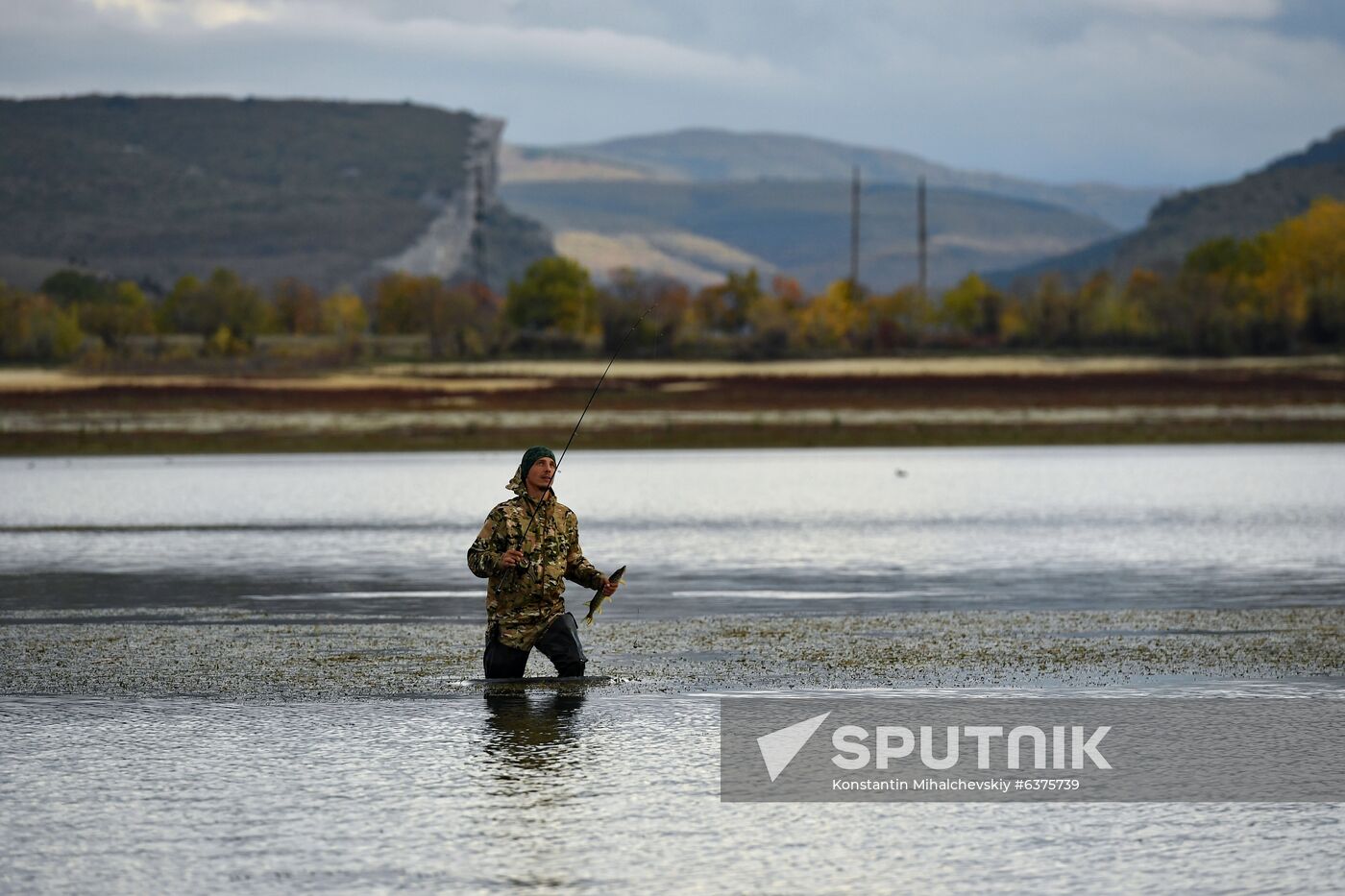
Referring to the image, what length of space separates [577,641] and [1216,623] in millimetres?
6353

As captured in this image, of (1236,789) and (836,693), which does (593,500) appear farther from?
(1236,789)

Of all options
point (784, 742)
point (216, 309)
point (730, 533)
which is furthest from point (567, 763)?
point (216, 309)

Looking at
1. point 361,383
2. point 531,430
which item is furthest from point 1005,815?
point 361,383

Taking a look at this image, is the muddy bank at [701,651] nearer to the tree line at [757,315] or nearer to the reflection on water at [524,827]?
the reflection on water at [524,827]

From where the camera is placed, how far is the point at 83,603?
1891 cm

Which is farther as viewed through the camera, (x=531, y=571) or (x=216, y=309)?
(x=216, y=309)

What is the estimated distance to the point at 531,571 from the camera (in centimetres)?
1252

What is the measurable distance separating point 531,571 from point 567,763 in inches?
94.9

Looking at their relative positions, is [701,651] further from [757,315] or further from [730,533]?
[757,315]

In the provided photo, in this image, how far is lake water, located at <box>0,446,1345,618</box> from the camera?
19.3 m

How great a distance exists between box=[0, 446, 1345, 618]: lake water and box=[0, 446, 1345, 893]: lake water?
116mm

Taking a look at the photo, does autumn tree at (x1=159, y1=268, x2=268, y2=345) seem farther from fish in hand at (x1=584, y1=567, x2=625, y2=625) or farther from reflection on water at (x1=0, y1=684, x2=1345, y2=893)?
reflection on water at (x1=0, y1=684, x2=1345, y2=893)

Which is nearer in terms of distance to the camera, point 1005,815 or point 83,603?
point 1005,815

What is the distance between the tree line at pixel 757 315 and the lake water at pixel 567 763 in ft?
189
